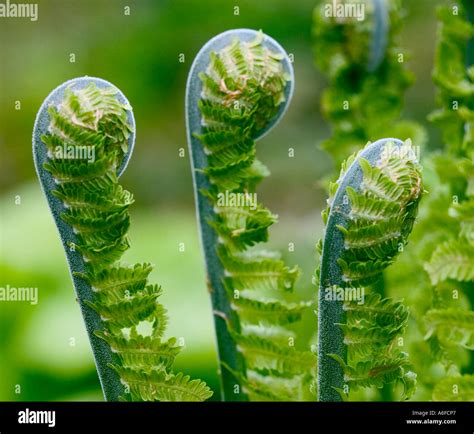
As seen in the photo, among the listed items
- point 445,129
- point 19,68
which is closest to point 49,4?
point 19,68

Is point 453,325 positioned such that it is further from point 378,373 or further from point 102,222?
point 102,222

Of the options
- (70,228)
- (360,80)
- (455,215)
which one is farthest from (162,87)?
(70,228)

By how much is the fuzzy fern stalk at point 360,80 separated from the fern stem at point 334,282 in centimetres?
51

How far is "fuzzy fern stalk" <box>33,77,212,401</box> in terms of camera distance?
639 millimetres

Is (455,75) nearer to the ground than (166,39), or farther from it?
nearer to the ground

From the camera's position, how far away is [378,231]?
628mm

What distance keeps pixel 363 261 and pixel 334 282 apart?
0.09ft

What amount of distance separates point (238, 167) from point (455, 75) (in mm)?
390

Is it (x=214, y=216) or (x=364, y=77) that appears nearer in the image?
(x=214, y=216)

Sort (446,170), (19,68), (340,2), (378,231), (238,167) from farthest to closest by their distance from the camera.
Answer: (19,68) < (340,2) < (446,170) < (238,167) < (378,231)

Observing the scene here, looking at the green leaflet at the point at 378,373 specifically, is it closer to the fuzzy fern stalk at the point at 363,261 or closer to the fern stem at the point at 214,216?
the fuzzy fern stalk at the point at 363,261

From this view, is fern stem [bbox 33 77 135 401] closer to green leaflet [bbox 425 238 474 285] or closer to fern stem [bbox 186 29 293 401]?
fern stem [bbox 186 29 293 401]

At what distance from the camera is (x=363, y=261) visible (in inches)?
25.3

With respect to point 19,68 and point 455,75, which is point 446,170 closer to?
point 455,75
